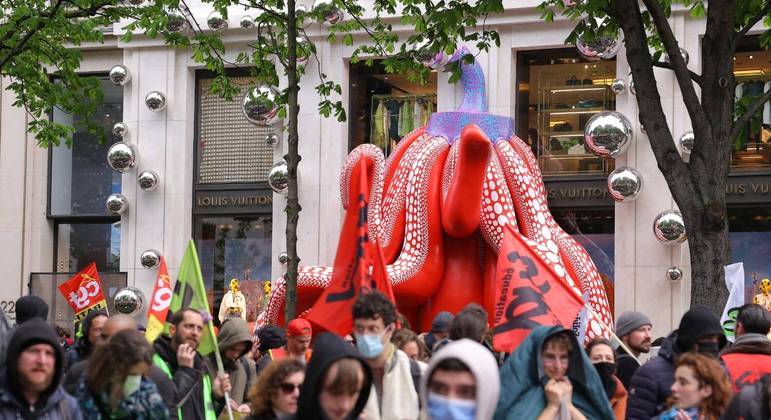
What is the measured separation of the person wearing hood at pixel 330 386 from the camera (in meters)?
6.14

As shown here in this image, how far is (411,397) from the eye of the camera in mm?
7582

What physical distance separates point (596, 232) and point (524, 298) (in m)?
11.7

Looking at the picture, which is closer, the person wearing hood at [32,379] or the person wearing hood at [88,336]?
the person wearing hood at [32,379]

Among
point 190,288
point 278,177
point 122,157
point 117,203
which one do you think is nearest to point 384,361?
point 190,288

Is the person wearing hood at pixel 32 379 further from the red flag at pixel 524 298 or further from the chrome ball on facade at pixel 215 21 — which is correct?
the chrome ball on facade at pixel 215 21

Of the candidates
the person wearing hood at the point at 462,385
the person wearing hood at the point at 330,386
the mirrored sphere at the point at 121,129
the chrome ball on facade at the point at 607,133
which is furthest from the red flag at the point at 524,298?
the mirrored sphere at the point at 121,129

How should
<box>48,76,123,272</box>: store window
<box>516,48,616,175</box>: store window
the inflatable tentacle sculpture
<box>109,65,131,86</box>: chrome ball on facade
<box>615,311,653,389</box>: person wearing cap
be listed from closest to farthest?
<box>615,311,653,389</box>: person wearing cap, the inflatable tentacle sculpture, <box>516,48,616,175</box>: store window, <box>109,65,131,86</box>: chrome ball on facade, <box>48,76,123,272</box>: store window

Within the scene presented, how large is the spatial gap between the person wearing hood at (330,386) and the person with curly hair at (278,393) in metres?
0.72

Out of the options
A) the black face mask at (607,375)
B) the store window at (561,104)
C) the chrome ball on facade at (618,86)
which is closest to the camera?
the black face mask at (607,375)

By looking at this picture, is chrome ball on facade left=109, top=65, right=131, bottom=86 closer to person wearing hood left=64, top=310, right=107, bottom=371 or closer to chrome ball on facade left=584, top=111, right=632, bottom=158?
chrome ball on facade left=584, top=111, right=632, bottom=158

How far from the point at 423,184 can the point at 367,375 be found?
36.5ft

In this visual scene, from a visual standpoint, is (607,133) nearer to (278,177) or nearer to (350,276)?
(278,177)

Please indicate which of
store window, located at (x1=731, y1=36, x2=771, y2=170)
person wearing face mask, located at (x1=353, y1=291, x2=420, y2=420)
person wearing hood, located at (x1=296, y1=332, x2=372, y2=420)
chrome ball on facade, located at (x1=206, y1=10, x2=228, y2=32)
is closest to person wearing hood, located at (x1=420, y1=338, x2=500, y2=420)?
person wearing hood, located at (x1=296, y1=332, x2=372, y2=420)

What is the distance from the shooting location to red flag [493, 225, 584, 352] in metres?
11.2
